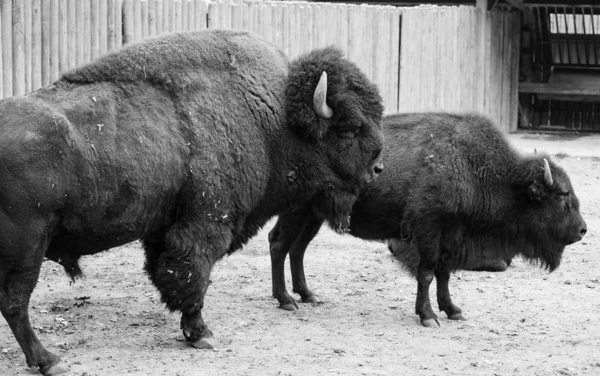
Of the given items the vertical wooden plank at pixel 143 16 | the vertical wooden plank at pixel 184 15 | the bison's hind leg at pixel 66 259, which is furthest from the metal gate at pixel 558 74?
the bison's hind leg at pixel 66 259

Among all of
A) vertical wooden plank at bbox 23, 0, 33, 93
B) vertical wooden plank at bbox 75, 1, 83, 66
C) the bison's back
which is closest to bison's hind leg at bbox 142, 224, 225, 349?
the bison's back

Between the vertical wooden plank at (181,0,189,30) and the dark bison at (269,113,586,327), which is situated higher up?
the vertical wooden plank at (181,0,189,30)

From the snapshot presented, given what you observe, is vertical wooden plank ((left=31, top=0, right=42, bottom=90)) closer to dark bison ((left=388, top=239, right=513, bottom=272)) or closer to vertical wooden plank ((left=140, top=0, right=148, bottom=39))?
vertical wooden plank ((left=140, top=0, right=148, bottom=39))

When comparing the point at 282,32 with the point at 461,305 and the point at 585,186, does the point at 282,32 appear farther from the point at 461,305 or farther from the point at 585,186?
the point at 461,305

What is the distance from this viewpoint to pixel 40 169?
521 centimetres

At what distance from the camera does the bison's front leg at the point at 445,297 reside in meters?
7.19

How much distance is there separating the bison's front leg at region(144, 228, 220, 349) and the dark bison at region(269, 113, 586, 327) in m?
1.34

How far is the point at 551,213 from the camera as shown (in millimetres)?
7371

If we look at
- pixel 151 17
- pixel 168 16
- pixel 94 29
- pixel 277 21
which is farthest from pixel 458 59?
pixel 94 29

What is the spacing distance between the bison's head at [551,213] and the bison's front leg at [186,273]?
8.54 ft

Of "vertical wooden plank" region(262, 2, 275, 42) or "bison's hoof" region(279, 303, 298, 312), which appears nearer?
"bison's hoof" region(279, 303, 298, 312)

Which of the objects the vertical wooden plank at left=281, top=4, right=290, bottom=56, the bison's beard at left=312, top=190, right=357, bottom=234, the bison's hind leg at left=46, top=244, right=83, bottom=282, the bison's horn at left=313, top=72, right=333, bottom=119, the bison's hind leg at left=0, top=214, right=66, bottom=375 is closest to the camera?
the bison's hind leg at left=0, top=214, right=66, bottom=375

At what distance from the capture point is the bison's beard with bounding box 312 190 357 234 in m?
6.61

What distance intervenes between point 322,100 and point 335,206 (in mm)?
790
